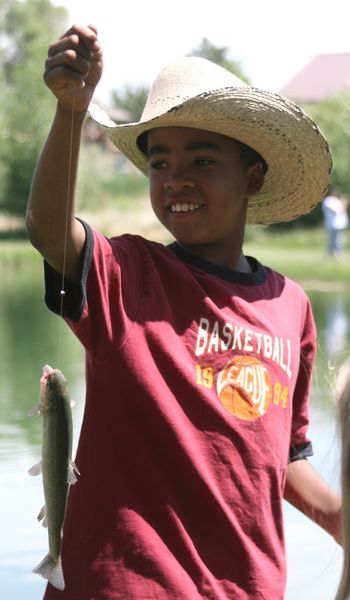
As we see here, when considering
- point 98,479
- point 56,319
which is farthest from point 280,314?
point 56,319

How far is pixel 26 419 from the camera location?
7980 millimetres

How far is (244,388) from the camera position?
2756 millimetres

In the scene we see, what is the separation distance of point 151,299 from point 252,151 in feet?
2.14

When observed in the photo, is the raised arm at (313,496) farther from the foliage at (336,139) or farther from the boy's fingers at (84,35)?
the foliage at (336,139)

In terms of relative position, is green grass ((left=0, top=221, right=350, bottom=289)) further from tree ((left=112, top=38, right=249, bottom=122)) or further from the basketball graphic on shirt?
tree ((left=112, top=38, right=249, bottom=122))

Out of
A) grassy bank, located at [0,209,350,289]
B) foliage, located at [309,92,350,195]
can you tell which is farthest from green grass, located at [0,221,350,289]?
foliage, located at [309,92,350,195]

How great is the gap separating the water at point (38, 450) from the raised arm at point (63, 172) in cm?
33

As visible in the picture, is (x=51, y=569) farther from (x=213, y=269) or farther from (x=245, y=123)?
(x=245, y=123)

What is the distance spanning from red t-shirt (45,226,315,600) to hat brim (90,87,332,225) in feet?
1.14

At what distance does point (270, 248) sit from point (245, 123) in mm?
29805

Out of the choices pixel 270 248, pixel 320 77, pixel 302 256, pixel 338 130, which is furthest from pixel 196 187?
pixel 320 77

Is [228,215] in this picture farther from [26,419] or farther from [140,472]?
[26,419]

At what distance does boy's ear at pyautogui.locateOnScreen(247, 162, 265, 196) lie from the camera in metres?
3.17

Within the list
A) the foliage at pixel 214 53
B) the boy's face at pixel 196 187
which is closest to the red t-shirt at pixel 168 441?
the boy's face at pixel 196 187
